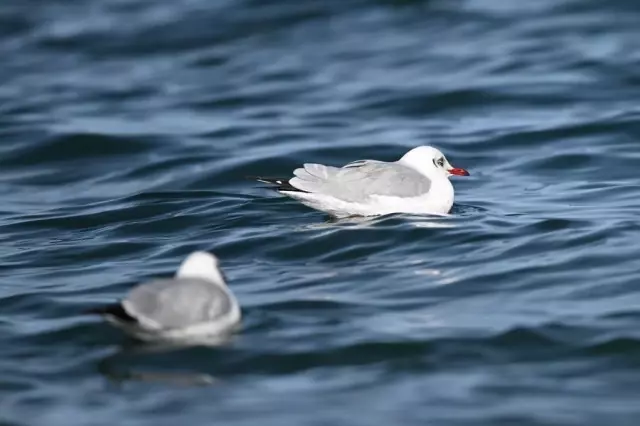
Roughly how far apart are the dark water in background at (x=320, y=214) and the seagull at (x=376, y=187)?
0.18 meters

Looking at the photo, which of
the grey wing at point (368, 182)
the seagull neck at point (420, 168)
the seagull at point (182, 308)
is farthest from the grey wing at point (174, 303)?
the seagull neck at point (420, 168)

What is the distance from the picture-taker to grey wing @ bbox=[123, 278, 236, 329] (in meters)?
8.08

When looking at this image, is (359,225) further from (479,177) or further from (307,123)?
(307,123)

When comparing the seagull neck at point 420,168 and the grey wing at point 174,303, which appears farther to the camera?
the seagull neck at point 420,168

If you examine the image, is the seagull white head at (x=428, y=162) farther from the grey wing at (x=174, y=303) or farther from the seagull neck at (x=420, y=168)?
the grey wing at (x=174, y=303)

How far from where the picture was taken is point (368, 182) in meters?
11.5

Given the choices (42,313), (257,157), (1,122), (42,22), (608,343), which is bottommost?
(608,343)

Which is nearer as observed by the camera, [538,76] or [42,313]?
[42,313]

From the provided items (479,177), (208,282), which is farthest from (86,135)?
(208,282)

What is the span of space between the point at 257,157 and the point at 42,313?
18.4 ft

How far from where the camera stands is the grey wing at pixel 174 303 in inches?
318

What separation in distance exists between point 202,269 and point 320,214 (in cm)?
383

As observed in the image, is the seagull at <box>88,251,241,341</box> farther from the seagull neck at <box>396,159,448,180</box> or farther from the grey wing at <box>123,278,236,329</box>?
the seagull neck at <box>396,159,448,180</box>

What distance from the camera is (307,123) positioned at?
1680 centimetres
